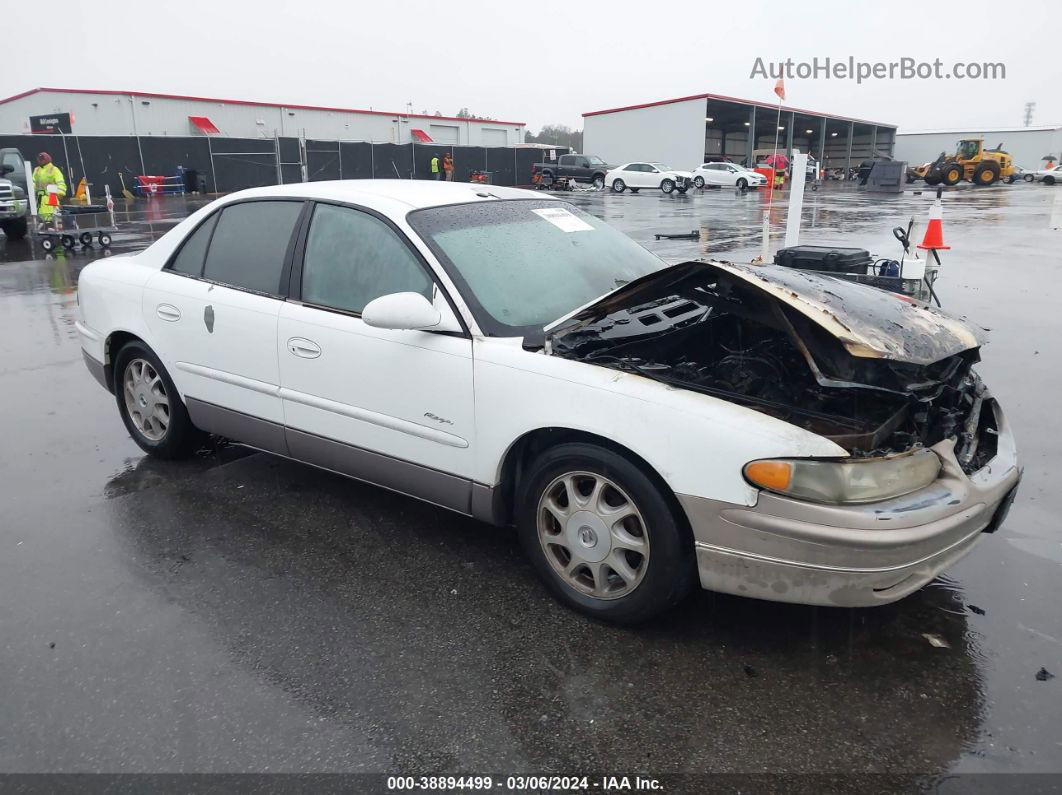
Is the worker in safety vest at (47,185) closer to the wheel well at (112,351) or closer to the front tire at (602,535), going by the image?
the wheel well at (112,351)

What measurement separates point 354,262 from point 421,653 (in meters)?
1.80

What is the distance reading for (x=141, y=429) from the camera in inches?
186

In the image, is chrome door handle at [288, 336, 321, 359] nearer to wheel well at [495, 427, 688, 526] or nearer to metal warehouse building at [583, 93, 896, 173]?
wheel well at [495, 427, 688, 526]

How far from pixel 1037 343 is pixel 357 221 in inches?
253

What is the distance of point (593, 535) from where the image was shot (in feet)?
9.66

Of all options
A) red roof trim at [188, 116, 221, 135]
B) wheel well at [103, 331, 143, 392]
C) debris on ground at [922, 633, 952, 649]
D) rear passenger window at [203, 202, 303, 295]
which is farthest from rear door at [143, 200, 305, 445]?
red roof trim at [188, 116, 221, 135]

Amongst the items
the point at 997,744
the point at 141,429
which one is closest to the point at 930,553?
the point at 997,744

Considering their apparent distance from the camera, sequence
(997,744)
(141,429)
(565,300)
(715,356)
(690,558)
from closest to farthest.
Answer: (997,744) → (690,558) → (715,356) → (565,300) → (141,429)

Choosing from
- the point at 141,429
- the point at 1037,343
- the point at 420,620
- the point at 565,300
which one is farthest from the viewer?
the point at 1037,343

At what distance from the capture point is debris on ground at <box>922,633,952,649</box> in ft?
9.52

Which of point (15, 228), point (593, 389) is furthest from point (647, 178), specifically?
point (593, 389)

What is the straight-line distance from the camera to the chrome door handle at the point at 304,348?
12.0 ft

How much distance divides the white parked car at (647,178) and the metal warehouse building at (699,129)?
959cm

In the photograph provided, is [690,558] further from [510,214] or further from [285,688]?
[510,214]
